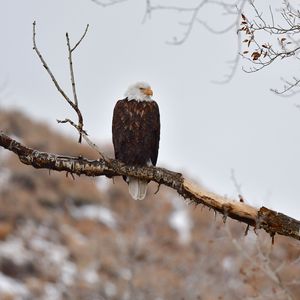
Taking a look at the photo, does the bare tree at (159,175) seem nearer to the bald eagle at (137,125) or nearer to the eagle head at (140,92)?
the bald eagle at (137,125)

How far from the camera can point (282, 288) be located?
6254 mm

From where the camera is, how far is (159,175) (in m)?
5.20

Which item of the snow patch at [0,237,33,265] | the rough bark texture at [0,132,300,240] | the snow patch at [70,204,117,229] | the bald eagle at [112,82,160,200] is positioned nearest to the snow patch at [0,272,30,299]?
the snow patch at [0,237,33,265]

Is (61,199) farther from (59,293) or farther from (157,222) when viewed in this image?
(59,293)

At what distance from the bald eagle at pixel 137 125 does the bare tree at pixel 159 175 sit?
93cm

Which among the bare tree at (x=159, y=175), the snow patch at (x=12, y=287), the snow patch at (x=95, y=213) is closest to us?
the bare tree at (x=159, y=175)

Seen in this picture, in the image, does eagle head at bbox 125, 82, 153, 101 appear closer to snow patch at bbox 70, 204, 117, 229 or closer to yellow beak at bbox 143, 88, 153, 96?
yellow beak at bbox 143, 88, 153, 96

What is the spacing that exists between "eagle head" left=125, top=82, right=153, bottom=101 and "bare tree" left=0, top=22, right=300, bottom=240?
1285mm

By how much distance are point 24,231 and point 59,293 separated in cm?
434

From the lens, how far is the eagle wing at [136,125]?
21.6 feet

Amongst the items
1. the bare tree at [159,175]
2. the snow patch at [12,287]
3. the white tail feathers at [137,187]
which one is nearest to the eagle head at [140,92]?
the white tail feathers at [137,187]

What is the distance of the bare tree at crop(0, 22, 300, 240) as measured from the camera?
4566 millimetres

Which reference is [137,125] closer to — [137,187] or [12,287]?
[137,187]

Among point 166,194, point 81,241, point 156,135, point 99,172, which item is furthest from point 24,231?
point 99,172
